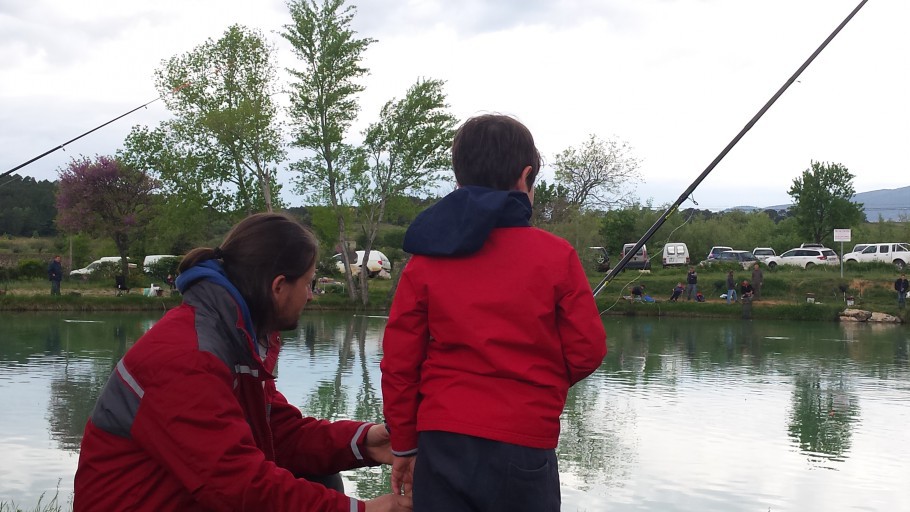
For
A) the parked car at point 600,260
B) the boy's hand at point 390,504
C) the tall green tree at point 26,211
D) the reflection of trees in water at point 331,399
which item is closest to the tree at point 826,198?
the parked car at point 600,260

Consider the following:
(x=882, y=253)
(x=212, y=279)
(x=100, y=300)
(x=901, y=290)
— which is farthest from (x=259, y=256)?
(x=882, y=253)

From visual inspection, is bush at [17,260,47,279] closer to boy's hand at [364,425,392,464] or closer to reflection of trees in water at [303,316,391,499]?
reflection of trees in water at [303,316,391,499]

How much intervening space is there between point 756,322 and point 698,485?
21489 millimetres

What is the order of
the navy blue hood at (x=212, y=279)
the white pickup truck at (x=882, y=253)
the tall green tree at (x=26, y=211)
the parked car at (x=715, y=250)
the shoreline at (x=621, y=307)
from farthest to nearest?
the tall green tree at (x=26, y=211) < the parked car at (x=715, y=250) < the white pickup truck at (x=882, y=253) < the shoreline at (x=621, y=307) < the navy blue hood at (x=212, y=279)

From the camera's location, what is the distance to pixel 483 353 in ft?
8.14

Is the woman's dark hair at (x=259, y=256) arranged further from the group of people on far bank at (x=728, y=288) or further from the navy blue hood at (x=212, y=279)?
the group of people on far bank at (x=728, y=288)

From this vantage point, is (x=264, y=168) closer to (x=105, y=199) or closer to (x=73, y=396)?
(x=105, y=199)

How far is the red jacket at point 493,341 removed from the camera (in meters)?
2.46

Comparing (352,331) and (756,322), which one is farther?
(756,322)

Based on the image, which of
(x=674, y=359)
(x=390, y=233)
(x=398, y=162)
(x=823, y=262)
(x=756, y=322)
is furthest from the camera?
(x=390, y=233)

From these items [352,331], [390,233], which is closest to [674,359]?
[352,331]

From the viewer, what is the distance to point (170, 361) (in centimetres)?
212

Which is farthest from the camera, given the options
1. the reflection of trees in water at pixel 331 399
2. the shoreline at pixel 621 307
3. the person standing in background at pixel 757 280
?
the person standing in background at pixel 757 280

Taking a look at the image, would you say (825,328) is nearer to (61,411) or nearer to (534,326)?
(61,411)
